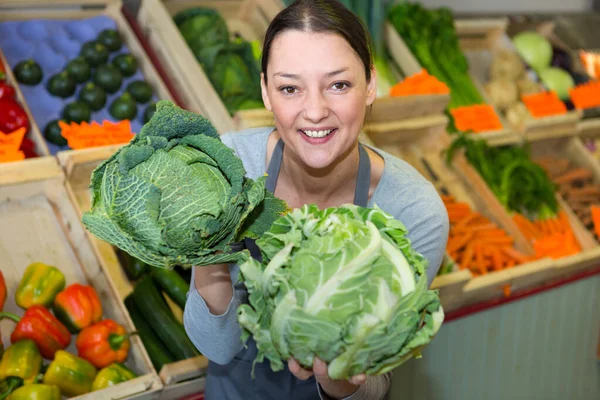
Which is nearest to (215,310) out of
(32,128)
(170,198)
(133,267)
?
(170,198)

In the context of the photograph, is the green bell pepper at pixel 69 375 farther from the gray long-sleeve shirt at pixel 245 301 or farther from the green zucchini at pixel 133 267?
the green zucchini at pixel 133 267

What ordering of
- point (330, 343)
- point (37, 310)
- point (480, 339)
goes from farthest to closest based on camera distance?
point (480, 339)
point (37, 310)
point (330, 343)

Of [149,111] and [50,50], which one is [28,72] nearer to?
[50,50]

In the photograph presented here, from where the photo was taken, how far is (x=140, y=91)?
3.10 metres

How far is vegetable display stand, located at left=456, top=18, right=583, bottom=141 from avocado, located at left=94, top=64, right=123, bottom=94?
2379mm

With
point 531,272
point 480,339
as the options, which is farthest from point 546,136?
point 480,339

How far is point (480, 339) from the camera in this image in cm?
326

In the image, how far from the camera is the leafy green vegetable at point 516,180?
3.84 metres

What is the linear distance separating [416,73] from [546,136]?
1023 mm

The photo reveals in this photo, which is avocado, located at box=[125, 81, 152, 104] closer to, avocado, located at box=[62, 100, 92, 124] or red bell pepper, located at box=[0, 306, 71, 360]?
avocado, located at box=[62, 100, 92, 124]

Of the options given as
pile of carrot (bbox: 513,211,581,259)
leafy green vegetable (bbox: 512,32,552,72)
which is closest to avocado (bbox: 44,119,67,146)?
pile of carrot (bbox: 513,211,581,259)

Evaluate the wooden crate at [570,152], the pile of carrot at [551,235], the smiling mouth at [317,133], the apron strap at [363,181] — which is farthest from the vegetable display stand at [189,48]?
the wooden crate at [570,152]

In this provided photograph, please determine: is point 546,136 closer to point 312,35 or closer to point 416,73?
point 416,73

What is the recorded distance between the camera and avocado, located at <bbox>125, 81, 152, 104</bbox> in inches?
122
